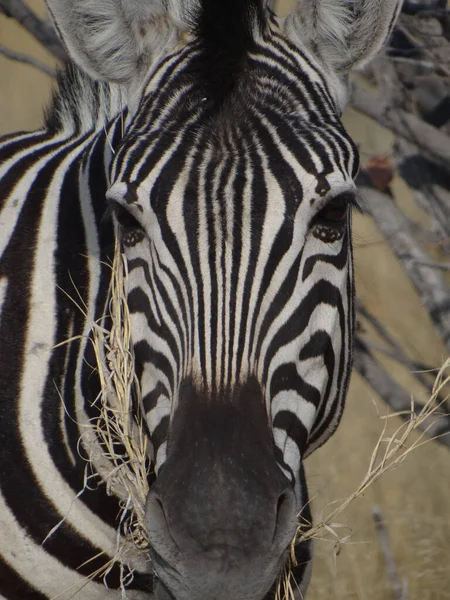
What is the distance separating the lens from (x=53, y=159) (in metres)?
4.11

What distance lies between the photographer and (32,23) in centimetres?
655

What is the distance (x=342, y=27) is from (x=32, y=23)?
357 cm

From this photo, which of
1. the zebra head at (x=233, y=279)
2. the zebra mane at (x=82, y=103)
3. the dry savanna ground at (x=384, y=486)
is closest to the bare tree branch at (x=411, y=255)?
the dry savanna ground at (x=384, y=486)

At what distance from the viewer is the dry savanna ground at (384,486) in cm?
702

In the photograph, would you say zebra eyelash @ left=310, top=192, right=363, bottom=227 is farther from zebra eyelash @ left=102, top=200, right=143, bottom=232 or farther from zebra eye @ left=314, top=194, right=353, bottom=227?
zebra eyelash @ left=102, top=200, right=143, bottom=232

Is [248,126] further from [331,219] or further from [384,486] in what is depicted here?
[384,486]

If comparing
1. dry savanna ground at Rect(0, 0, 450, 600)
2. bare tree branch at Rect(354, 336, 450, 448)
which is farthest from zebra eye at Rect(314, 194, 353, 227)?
bare tree branch at Rect(354, 336, 450, 448)

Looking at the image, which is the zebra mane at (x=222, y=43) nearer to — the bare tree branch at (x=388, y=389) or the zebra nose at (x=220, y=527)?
the zebra nose at (x=220, y=527)

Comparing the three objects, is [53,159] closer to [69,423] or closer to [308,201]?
[69,423]

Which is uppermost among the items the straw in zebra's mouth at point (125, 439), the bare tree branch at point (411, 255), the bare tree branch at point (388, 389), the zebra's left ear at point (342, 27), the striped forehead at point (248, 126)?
the zebra's left ear at point (342, 27)

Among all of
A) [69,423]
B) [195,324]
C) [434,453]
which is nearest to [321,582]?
[434,453]

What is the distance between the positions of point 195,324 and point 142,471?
0.63 metres

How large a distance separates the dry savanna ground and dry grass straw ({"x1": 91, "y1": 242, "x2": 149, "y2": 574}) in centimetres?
163

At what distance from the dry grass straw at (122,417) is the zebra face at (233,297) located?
6cm
